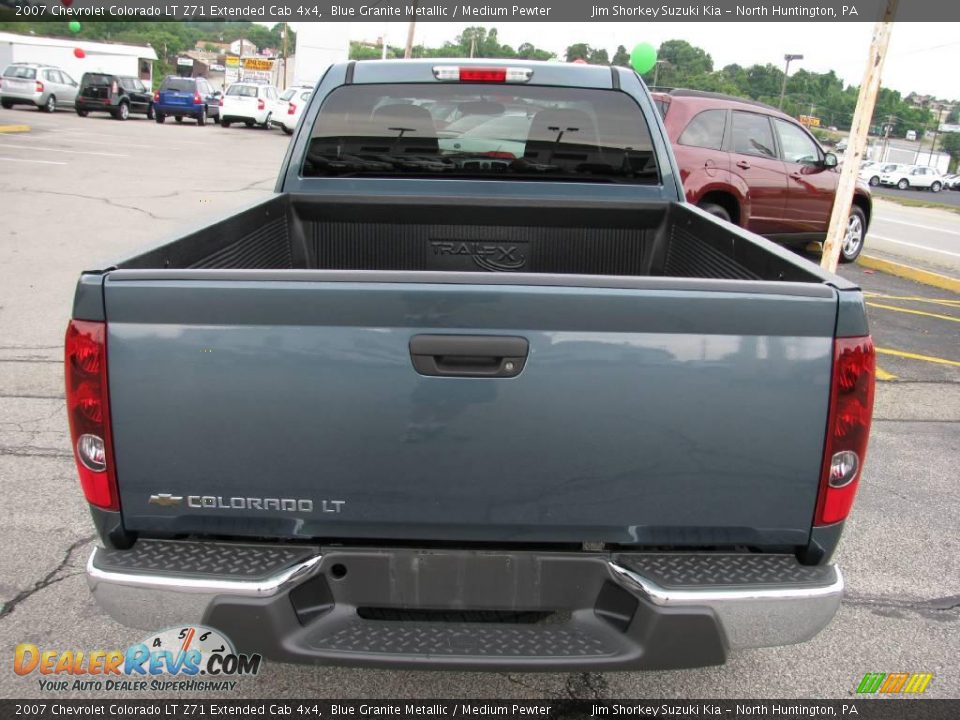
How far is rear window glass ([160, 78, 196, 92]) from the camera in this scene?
108 feet

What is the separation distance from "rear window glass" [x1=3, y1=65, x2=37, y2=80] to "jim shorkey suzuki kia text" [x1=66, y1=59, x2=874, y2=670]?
108ft

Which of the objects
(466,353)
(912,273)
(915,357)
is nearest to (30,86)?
(912,273)

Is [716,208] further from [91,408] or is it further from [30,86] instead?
[30,86]

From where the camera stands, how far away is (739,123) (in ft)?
30.8

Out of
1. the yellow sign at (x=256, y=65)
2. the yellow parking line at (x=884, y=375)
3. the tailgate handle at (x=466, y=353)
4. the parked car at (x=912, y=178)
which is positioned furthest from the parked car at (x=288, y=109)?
the parked car at (x=912, y=178)

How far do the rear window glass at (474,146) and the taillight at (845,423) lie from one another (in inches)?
82.2

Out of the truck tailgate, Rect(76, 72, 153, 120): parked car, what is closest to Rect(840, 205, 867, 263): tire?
the truck tailgate

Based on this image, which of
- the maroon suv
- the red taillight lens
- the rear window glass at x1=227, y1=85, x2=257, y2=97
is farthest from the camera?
the rear window glass at x1=227, y1=85, x2=257, y2=97

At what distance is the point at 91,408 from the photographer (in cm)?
204

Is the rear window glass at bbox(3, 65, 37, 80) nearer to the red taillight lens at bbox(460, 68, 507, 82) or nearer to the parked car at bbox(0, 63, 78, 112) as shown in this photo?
the parked car at bbox(0, 63, 78, 112)

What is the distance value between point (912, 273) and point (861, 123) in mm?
5276

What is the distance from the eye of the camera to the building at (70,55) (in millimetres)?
46406

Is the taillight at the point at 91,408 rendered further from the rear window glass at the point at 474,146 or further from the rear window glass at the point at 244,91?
the rear window glass at the point at 244,91

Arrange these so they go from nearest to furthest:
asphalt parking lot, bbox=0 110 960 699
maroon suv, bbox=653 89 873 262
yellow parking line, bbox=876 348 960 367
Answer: asphalt parking lot, bbox=0 110 960 699
yellow parking line, bbox=876 348 960 367
maroon suv, bbox=653 89 873 262
